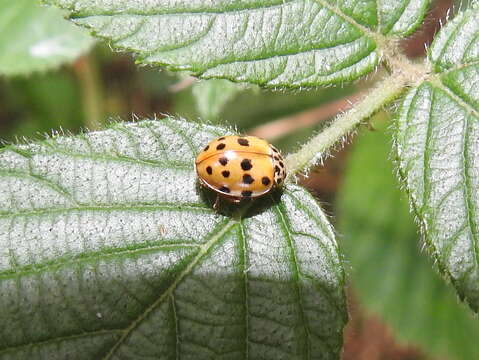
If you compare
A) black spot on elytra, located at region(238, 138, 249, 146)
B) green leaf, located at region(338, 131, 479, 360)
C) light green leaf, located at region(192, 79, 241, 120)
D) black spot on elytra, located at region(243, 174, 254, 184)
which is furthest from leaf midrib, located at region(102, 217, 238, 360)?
green leaf, located at region(338, 131, 479, 360)

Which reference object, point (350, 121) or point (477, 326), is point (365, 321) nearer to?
point (477, 326)

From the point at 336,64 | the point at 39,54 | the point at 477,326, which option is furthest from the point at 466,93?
the point at 477,326

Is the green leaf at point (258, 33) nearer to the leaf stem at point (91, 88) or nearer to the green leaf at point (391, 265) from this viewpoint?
the green leaf at point (391, 265)

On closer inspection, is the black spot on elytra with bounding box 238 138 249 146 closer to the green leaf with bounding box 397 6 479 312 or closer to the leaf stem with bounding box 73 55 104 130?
the green leaf with bounding box 397 6 479 312

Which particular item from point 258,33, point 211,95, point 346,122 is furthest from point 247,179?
point 211,95

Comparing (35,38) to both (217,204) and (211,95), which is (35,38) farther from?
(217,204)

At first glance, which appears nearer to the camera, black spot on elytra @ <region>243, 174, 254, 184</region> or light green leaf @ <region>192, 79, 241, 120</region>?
black spot on elytra @ <region>243, 174, 254, 184</region>
